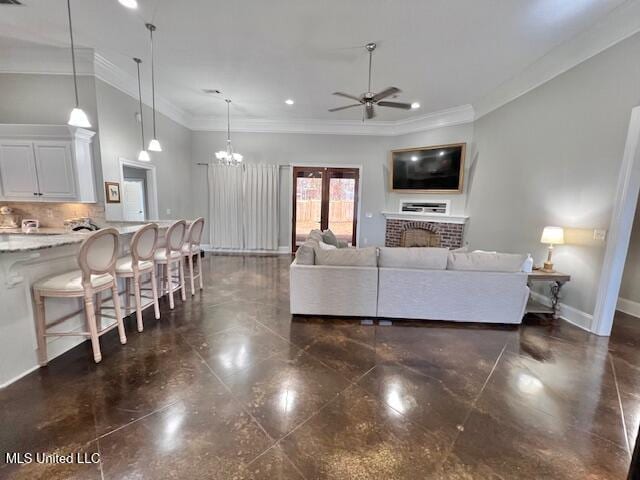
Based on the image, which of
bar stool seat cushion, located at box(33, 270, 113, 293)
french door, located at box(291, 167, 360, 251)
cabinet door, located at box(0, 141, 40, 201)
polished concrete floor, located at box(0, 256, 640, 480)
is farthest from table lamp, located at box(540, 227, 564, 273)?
cabinet door, located at box(0, 141, 40, 201)

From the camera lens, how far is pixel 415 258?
3121 millimetres

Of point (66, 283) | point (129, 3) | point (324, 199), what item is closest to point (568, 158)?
point (324, 199)

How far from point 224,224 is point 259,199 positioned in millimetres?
1161

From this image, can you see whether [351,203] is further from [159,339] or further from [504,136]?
[159,339]

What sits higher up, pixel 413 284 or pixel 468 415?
pixel 413 284

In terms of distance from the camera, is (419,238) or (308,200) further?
(308,200)

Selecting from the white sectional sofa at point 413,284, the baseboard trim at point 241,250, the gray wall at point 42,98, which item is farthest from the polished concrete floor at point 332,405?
the baseboard trim at point 241,250

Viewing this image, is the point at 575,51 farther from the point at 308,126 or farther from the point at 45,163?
the point at 45,163

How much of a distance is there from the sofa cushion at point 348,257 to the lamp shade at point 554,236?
2.18m

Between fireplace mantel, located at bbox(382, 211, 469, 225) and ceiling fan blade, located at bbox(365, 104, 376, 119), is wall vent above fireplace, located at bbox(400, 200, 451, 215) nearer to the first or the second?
fireplace mantel, located at bbox(382, 211, 469, 225)

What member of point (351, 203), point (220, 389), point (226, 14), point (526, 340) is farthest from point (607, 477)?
point (351, 203)

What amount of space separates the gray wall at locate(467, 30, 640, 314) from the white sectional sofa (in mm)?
Answer: 952

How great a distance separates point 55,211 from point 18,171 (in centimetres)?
69

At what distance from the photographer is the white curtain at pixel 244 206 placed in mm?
6758
